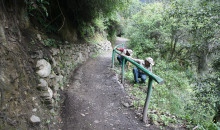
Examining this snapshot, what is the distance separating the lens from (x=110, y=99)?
3.58m

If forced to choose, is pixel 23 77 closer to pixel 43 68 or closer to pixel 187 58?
pixel 43 68

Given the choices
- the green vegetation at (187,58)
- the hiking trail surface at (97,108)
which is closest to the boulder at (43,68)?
the hiking trail surface at (97,108)

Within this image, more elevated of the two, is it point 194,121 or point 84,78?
point 84,78

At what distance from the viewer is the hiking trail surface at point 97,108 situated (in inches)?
102

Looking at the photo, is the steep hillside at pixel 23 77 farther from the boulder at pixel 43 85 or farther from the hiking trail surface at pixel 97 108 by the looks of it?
the hiking trail surface at pixel 97 108

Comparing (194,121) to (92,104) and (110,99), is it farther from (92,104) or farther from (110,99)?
(92,104)

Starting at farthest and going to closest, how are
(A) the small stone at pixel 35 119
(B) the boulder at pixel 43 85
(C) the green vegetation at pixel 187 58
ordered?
(C) the green vegetation at pixel 187 58
(B) the boulder at pixel 43 85
(A) the small stone at pixel 35 119

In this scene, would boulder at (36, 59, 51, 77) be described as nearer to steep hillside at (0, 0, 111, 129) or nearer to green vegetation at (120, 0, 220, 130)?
steep hillside at (0, 0, 111, 129)

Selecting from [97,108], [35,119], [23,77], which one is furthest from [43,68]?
[97,108]

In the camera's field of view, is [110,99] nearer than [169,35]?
Yes

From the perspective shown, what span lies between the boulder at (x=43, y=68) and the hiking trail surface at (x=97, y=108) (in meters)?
0.96

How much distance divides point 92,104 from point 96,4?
14.2ft

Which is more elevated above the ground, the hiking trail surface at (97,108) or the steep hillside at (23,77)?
the steep hillside at (23,77)

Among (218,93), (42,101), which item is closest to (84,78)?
(42,101)
